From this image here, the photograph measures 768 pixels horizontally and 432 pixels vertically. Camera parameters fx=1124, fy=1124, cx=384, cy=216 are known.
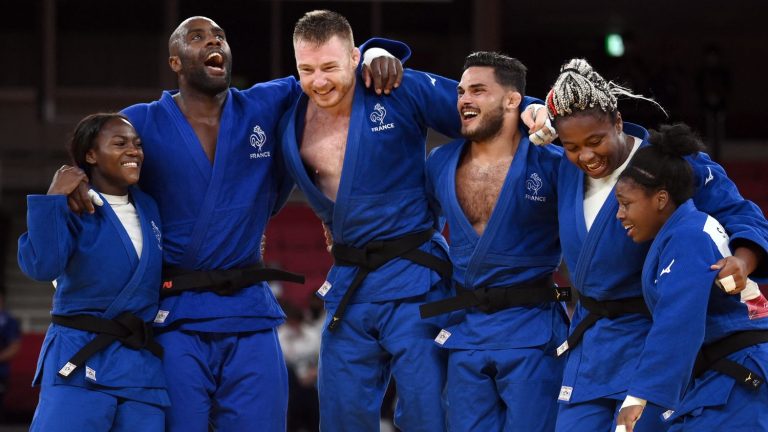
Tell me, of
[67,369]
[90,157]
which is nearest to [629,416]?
[67,369]

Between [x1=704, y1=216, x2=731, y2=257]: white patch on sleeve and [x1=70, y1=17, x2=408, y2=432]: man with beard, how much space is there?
61.3 inches

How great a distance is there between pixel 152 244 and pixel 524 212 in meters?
1.46

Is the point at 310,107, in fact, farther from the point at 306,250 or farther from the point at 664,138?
the point at 306,250

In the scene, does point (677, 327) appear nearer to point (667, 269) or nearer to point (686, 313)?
point (686, 313)

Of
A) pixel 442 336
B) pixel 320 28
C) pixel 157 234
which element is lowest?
pixel 442 336

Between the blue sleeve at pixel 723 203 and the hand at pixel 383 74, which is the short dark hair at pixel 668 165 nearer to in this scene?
the blue sleeve at pixel 723 203

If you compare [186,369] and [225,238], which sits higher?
[225,238]

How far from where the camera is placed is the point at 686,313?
3520 mm

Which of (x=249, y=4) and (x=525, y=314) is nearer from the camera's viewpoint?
(x=525, y=314)

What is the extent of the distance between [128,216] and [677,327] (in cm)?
214

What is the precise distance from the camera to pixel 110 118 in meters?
4.42

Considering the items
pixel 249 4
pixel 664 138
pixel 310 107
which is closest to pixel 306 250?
pixel 249 4

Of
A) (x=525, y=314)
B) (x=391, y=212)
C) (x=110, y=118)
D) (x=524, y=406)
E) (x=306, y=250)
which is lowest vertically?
(x=306, y=250)

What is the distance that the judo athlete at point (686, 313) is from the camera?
354 centimetres
